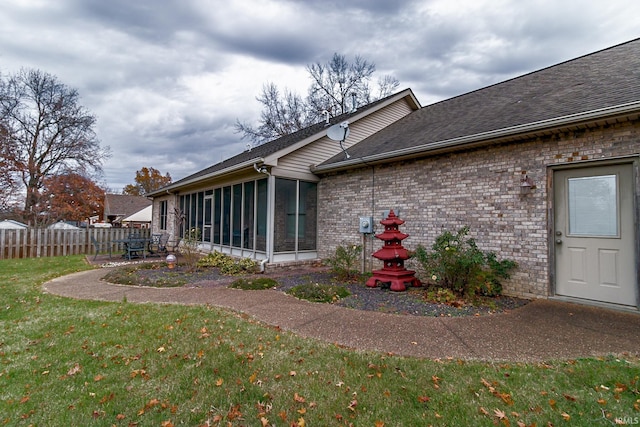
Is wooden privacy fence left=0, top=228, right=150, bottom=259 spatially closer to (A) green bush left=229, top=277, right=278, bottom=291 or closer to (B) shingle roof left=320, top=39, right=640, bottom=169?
(A) green bush left=229, top=277, right=278, bottom=291

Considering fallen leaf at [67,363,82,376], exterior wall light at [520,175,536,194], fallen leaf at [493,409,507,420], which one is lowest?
fallen leaf at [67,363,82,376]

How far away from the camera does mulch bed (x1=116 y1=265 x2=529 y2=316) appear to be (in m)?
4.80

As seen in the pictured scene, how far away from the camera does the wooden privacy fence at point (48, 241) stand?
39.0 ft

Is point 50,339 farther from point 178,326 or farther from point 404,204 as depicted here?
point 404,204

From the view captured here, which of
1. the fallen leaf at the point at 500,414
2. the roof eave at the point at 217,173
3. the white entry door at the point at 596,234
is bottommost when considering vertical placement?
the fallen leaf at the point at 500,414

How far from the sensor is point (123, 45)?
834 cm

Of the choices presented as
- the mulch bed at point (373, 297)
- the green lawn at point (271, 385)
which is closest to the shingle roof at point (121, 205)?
the mulch bed at point (373, 297)

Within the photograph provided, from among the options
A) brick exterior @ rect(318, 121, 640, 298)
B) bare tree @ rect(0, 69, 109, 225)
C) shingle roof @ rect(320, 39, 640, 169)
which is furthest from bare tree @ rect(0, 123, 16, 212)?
brick exterior @ rect(318, 121, 640, 298)

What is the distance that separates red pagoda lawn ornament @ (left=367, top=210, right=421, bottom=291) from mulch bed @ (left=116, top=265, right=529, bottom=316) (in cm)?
20

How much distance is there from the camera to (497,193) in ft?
19.2

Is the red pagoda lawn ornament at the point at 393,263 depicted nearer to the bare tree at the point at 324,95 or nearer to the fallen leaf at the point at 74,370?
the fallen leaf at the point at 74,370

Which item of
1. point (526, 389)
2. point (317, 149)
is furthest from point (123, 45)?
point (526, 389)

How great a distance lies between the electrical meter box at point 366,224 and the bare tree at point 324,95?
47.6 feet

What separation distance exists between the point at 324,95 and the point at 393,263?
18294 millimetres
